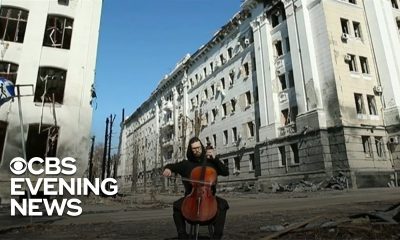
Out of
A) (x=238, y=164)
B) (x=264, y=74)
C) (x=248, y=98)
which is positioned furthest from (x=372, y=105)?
(x=238, y=164)

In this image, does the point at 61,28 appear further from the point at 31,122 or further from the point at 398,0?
the point at 398,0

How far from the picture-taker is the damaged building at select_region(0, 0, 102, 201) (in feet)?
54.1

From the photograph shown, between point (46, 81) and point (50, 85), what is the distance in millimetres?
289

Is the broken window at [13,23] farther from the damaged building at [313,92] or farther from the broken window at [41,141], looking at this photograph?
the damaged building at [313,92]

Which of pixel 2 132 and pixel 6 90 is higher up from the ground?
pixel 6 90

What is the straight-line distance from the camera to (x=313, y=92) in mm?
24938

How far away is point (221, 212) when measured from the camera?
171 inches

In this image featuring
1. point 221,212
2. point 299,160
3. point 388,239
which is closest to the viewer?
point 388,239

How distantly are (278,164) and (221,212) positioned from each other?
2375 centimetres

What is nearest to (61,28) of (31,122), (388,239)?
(31,122)

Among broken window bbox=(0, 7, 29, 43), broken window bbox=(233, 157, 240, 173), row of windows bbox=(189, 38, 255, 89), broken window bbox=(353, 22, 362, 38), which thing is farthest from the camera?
row of windows bbox=(189, 38, 255, 89)

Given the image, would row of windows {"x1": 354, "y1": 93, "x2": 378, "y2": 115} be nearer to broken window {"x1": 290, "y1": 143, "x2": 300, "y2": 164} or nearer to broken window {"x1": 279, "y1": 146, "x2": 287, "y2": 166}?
broken window {"x1": 290, "y1": 143, "x2": 300, "y2": 164}

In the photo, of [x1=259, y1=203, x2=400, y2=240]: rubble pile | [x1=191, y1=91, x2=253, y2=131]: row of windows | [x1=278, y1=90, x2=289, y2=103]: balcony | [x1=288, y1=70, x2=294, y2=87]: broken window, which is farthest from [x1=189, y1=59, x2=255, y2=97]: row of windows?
[x1=259, y1=203, x2=400, y2=240]: rubble pile

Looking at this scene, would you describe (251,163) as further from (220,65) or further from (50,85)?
(50,85)
